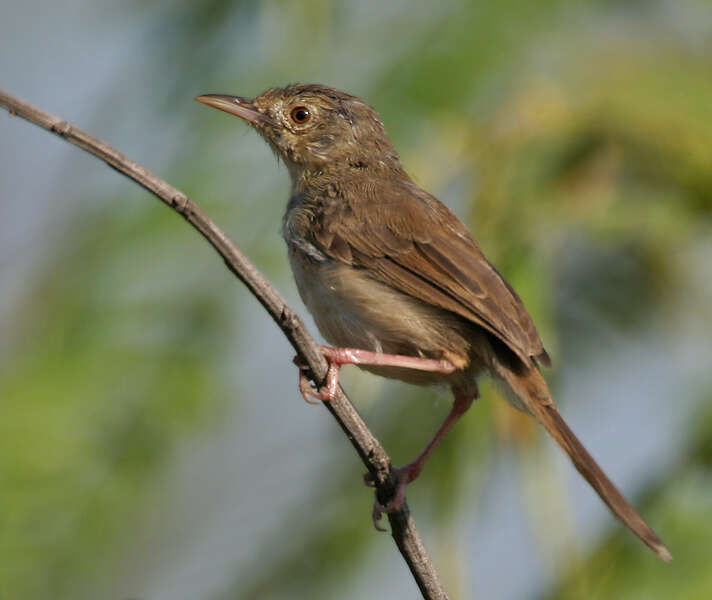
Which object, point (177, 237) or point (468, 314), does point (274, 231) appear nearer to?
point (177, 237)

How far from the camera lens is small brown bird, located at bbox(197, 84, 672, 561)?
12.0 ft

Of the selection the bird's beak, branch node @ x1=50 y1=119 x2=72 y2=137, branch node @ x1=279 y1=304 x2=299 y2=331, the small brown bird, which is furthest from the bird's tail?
branch node @ x1=50 y1=119 x2=72 y2=137

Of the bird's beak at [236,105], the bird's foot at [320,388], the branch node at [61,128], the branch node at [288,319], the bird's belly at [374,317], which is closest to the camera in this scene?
the branch node at [61,128]

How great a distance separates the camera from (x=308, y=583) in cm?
394

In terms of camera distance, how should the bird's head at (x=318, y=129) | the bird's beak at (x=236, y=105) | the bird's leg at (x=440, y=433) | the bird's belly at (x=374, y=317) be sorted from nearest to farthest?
the bird's belly at (x=374, y=317)
the bird's leg at (x=440, y=433)
the bird's beak at (x=236, y=105)
the bird's head at (x=318, y=129)

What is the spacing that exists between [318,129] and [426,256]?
1.08m

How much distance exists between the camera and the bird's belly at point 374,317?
377cm

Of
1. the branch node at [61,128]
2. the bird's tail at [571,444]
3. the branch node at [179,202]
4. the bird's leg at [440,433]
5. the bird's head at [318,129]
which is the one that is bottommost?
the bird's tail at [571,444]

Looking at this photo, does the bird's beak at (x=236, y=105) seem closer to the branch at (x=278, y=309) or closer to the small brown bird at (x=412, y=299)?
the small brown bird at (x=412, y=299)

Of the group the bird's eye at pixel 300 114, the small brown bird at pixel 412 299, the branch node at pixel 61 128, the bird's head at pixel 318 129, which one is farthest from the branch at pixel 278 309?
Result: the bird's eye at pixel 300 114

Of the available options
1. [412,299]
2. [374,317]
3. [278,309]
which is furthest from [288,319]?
[412,299]

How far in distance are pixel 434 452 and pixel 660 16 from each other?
1790 millimetres

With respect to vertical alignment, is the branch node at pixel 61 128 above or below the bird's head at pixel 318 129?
below

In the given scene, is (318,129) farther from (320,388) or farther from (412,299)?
(320,388)
